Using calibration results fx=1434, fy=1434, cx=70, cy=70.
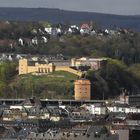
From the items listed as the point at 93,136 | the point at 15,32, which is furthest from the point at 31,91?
the point at 93,136

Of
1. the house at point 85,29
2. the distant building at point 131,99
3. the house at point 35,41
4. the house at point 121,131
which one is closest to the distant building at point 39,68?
the distant building at point 131,99

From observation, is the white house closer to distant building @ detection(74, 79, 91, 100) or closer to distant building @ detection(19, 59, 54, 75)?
distant building @ detection(19, 59, 54, 75)

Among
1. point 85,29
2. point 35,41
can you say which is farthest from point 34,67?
point 85,29

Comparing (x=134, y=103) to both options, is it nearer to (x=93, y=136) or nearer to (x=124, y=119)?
(x=124, y=119)

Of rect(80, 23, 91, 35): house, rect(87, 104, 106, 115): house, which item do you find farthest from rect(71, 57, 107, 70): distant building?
rect(80, 23, 91, 35): house

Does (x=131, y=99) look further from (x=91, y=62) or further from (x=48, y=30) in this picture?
(x=48, y=30)

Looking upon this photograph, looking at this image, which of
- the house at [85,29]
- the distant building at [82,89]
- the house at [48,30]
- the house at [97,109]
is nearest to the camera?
the house at [97,109]

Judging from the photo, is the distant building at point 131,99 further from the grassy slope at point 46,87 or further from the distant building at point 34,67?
the distant building at point 34,67

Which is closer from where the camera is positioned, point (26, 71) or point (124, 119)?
point (124, 119)

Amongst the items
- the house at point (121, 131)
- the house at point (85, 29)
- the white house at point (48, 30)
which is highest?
the house at point (121, 131)

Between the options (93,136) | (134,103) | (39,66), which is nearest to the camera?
(93,136)
